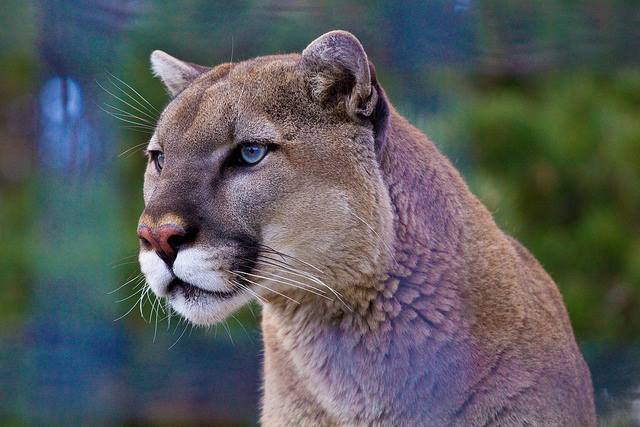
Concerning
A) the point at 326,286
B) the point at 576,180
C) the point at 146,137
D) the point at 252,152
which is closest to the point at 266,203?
the point at 252,152

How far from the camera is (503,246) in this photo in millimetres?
2656

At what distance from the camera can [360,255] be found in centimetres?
241

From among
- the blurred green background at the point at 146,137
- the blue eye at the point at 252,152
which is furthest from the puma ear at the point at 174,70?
the blue eye at the point at 252,152

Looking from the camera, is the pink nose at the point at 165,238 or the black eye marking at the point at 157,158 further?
the black eye marking at the point at 157,158

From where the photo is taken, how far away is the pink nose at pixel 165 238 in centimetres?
223

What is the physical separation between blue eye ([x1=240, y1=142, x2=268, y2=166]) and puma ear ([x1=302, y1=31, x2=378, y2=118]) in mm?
209

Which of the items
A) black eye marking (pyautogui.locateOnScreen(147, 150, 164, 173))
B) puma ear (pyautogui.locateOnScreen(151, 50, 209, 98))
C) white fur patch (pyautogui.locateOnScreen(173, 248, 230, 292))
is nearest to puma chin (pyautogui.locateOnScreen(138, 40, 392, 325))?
white fur patch (pyautogui.locateOnScreen(173, 248, 230, 292))

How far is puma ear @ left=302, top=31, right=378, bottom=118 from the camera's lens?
91.8 inches

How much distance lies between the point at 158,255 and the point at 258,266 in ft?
0.82

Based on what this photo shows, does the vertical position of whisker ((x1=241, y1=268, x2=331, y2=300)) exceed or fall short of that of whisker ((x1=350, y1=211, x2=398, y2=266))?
it falls short

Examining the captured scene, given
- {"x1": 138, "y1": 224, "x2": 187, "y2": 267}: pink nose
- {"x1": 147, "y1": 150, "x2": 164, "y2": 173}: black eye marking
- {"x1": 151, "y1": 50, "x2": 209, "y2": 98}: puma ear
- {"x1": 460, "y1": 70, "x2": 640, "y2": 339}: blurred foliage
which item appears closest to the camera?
{"x1": 138, "y1": 224, "x2": 187, "y2": 267}: pink nose

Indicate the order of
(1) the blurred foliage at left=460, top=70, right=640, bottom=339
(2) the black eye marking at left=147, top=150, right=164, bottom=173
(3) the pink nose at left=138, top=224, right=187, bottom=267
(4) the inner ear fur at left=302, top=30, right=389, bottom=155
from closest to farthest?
1. (3) the pink nose at left=138, top=224, right=187, bottom=267
2. (4) the inner ear fur at left=302, top=30, right=389, bottom=155
3. (2) the black eye marking at left=147, top=150, right=164, bottom=173
4. (1) the blurred foliage at left=460, top=70, right=640, bottom=339

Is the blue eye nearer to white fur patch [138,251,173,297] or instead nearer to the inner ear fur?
the inner ear fur

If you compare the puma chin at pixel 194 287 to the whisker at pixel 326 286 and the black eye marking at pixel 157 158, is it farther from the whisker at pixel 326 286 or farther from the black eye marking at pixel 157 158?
the black eye marking at pixel 157 158
